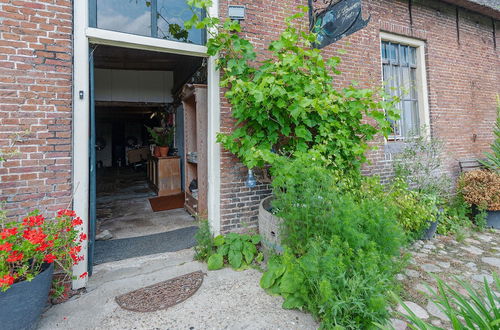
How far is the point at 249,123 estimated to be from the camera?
3.10m

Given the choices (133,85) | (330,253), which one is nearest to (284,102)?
(330,253)

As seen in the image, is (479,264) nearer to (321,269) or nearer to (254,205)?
(321,269)

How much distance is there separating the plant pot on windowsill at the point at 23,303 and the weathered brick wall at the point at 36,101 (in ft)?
2.72

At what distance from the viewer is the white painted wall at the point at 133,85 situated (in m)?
6.25

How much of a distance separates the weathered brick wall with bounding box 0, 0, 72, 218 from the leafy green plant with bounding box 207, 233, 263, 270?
1661 mm

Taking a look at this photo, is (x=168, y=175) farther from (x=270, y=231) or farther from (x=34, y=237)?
(x=34, y=237)

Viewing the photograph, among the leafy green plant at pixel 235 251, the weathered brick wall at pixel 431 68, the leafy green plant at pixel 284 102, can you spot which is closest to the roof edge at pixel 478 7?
the weathered brick wall at pixel 431 68

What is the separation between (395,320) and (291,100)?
7.62 feet

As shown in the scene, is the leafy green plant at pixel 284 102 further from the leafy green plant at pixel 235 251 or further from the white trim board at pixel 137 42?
the leafy green plant at pixel 235 251

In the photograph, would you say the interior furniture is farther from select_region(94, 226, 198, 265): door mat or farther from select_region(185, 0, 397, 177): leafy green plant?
select_region(185, 0, 397, 177): leafy green plant

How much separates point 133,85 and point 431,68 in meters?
7.02

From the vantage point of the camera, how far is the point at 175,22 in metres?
3.16

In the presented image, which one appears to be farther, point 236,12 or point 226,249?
point 236,12

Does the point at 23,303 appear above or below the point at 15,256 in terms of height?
below
